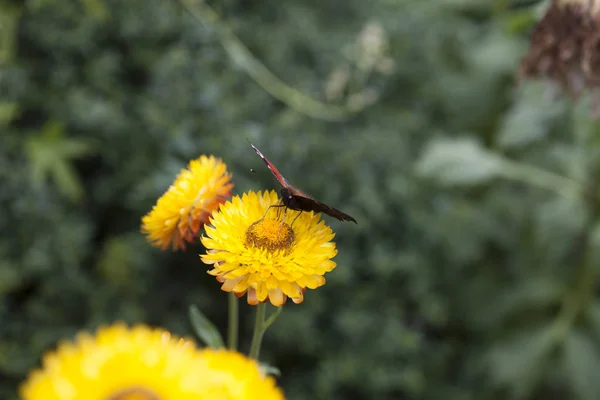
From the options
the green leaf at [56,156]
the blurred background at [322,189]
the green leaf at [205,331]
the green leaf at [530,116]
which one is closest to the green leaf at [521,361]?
the blurred background at [322,189]

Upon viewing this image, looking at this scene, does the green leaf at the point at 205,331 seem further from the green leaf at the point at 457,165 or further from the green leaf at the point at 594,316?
the green leaf at the point at 594,316

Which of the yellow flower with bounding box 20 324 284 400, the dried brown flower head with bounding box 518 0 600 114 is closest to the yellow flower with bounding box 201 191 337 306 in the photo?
the yellow flower with bounding box 20 324 284 400

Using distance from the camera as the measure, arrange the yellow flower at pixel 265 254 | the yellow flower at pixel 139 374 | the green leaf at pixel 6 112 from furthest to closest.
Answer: the green leaf at pixel 6 112 < the yellow flower at pixel 265 254 < the yellow flower at pixel 139 374

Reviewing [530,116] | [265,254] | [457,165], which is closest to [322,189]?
[457,165]

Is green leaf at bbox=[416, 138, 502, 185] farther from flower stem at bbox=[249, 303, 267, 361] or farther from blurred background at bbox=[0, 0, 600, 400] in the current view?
flower stem at bbox=[249, 303, 267, 361]

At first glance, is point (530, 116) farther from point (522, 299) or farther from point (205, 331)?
point (205, 331)

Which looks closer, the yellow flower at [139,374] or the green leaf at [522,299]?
the yellow flower at [139,374]
